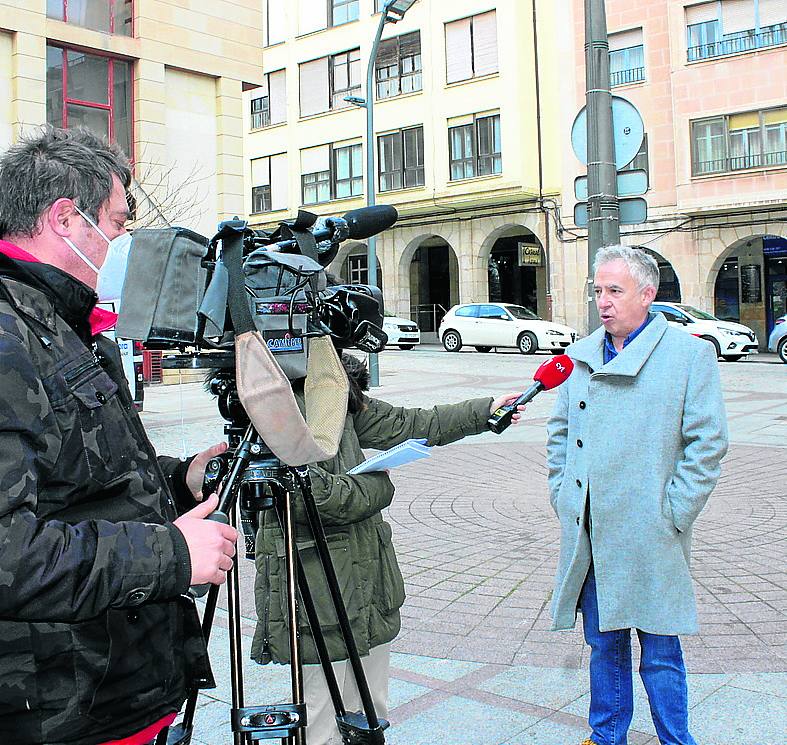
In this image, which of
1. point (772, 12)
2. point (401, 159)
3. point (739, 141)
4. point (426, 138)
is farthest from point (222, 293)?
point (401, 159)

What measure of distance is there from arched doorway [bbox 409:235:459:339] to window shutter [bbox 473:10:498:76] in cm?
834

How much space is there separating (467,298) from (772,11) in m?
13.1

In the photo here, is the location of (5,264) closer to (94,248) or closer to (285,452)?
(94,248)

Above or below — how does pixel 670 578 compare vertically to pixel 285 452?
below

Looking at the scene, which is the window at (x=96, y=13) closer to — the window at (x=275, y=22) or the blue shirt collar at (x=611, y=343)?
the blue shirt collar at (x=611, y=343)

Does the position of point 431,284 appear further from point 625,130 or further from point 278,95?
point 625,130

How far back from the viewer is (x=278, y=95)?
124 feet

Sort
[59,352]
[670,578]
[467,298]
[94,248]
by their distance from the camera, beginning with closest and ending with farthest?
[59,352]
[94,248]
[670,578]
[467,298]

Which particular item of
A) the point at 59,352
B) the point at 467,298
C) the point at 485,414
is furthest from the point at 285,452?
the point at 467,298

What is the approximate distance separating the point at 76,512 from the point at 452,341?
1096 inches

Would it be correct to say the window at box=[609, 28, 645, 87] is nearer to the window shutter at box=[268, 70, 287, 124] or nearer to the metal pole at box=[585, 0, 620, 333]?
the window shutter at box=[268, 70, 287, 124]

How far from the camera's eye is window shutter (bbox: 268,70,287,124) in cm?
3762

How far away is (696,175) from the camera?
27.0 m

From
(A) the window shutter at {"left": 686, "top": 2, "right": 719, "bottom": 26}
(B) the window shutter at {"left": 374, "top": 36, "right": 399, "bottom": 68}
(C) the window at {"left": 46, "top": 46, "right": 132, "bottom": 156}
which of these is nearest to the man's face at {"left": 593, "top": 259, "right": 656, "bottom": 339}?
(C) the window at {"left": 46, "top": 46, "right": 132, "bottom": 156}
